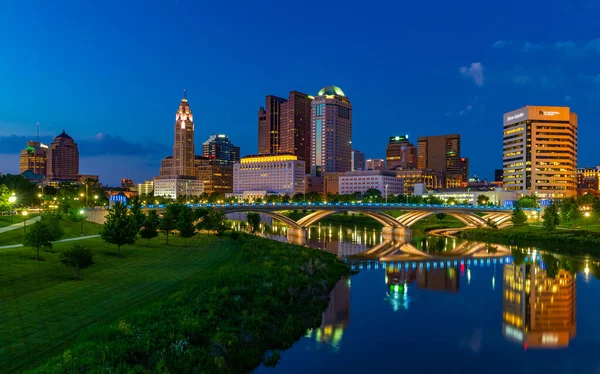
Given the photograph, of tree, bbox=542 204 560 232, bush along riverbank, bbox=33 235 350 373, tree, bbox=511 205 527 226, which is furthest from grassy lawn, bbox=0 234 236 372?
tree, bbox=511 205 527 226

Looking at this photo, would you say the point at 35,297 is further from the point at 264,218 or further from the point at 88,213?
the point at 264,218

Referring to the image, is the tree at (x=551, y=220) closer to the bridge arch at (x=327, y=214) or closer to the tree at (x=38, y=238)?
the bridge arch at (x=327, y=214)

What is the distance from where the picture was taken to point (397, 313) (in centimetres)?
3291

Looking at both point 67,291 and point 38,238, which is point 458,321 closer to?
point 67,291

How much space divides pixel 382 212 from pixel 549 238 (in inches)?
1361

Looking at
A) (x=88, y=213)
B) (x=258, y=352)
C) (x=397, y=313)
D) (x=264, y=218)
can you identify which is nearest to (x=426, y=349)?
(x=397, y=313)

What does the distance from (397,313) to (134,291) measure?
59.1 ft

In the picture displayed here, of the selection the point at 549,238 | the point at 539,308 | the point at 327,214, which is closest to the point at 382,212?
the point at 327,214

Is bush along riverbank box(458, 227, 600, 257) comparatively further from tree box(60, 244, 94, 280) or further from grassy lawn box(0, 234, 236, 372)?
tree box(60, 244, 94, 280)

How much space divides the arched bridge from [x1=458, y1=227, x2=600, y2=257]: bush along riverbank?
824cm

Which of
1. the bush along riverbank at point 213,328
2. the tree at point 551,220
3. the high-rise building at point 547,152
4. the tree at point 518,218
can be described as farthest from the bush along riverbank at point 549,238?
the high-rise building at point 547,152

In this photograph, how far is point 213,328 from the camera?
21547 mm

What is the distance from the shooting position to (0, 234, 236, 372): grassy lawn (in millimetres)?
17375

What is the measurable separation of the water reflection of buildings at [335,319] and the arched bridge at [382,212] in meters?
48.7
